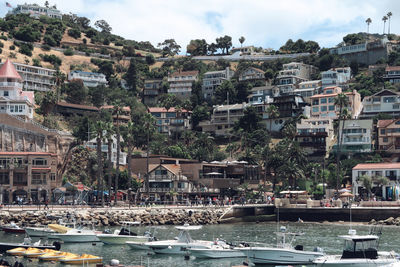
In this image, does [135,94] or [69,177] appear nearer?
[69,177]

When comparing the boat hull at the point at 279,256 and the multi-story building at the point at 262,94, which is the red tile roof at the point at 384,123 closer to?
the multi-story building at the point at 262,94

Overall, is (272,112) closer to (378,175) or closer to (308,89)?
(308,89)

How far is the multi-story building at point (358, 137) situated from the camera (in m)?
136

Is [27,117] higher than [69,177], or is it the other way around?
[27,117]

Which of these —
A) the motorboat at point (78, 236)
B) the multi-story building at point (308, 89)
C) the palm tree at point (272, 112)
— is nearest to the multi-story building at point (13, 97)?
the palm tree at point (272, 112)

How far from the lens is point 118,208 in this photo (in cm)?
8956

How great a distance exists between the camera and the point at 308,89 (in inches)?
6732

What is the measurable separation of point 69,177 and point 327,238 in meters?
59.8

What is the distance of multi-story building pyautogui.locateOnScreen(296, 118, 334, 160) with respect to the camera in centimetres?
14038

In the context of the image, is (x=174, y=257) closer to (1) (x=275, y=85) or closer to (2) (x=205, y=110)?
(2) (x=205, y=110)

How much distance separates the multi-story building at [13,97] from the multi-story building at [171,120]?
40.5m

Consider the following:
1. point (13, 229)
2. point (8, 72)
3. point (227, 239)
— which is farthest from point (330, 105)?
point (13, 229)

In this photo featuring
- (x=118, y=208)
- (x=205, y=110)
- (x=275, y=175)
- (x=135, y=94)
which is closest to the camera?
(x=118, y=208)

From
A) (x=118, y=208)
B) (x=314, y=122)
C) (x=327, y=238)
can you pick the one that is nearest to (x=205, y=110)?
(x=314, y=122)
